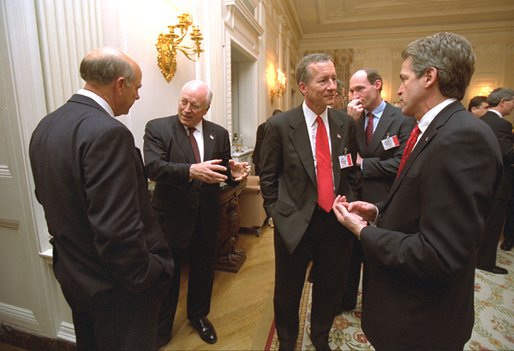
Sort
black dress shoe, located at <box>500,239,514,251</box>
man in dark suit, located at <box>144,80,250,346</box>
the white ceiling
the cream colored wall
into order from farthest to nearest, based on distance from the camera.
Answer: the cream colored wall → the white ceiling → black dress shoe, located at <box>500,239,514,251</box> → man in dark suit, located at <box>144,80,250,346</box>

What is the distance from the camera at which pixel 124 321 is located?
1154mm

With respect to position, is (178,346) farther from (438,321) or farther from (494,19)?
(494,19)

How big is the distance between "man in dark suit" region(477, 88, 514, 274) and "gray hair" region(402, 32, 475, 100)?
252cm

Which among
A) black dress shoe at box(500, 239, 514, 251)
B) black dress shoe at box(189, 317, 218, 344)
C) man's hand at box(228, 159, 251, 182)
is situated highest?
man's hand at box(228, 159, 251, 182)

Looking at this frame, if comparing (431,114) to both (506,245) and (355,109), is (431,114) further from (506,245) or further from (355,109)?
(506,245)

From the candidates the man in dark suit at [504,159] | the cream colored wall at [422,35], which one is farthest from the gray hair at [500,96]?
the cream colored wall at [422,35]

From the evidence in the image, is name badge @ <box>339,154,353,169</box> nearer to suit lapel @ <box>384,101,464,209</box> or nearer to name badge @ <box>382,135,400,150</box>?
name badge @ <box>382,135,400,150</box>

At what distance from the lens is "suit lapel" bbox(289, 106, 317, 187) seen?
64.2 inches

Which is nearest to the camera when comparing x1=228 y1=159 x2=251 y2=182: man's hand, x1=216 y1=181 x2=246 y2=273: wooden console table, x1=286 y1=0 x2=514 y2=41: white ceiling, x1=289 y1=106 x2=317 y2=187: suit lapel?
x1=289 y1=106 x2=317 y2=187: suit lapel

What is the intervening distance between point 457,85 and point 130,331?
147cm

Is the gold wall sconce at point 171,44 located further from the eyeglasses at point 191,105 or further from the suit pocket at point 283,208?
→ the suit pocket at point 283,208

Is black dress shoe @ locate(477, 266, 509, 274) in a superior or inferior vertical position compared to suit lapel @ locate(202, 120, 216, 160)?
inferior

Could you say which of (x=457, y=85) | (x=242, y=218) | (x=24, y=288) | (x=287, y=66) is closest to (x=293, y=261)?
(x=457, y=85)

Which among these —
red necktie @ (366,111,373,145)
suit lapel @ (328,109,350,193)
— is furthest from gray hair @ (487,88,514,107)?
suit lapel @ (328,109,350,193)
